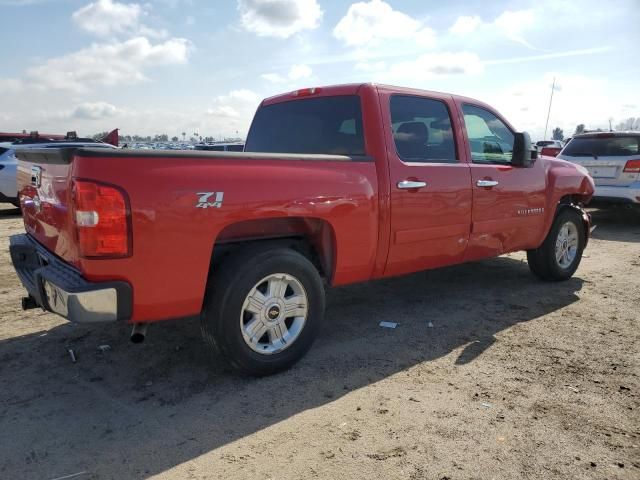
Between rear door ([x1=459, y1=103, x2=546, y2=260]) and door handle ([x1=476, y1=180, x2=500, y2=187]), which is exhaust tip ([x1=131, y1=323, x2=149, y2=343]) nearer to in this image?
rear door ([x1=459, y1=103, x2=546, y2=260])

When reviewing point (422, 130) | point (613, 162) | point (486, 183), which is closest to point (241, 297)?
point (422, 130)

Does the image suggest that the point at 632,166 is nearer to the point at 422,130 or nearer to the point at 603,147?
the point at 603,147

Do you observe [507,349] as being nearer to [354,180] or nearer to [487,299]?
[487,299]

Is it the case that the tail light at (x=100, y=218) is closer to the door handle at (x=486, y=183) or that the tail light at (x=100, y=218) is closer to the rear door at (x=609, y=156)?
the door handle at (x=486, y=183)

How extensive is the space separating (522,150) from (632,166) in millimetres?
5535

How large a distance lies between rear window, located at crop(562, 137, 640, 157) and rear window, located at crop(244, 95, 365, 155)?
7388mm

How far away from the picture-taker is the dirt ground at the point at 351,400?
2.47 m

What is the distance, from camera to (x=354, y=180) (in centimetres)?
351

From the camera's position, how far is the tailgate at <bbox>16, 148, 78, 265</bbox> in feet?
8.80

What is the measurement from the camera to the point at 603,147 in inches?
369

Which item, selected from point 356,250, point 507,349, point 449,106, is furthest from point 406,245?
point 449,106

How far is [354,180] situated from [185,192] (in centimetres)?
128

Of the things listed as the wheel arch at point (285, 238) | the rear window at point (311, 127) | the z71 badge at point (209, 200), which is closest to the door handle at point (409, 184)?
the rear window at point (311, 127)

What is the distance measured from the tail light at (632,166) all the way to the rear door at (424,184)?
20.3 ft
